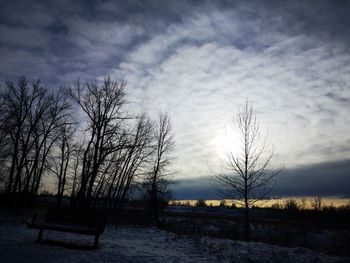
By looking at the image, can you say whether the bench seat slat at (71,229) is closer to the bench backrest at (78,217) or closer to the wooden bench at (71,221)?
the wooden bench at (71,221)

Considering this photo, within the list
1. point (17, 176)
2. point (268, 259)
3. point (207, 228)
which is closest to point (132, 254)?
point (268, 259)

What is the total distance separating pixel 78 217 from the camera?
981cm

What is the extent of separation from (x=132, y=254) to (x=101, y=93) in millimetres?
15948

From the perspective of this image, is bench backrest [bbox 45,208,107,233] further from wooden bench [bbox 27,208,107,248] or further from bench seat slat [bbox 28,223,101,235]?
bench seat slat [bbox 28,223,101,235]

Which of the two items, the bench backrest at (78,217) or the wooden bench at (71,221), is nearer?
the wooden bench at (71,221)

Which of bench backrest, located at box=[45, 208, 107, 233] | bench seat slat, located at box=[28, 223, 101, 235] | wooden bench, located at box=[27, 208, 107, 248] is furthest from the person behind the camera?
bench backrest, located at box=[45, 208, 107, 233]

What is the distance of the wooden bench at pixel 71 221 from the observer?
355 inches

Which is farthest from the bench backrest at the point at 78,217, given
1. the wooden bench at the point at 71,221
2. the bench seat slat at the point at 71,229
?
the bench seat slat at the point at 71,229

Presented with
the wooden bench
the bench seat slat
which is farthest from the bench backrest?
the bench seat slat

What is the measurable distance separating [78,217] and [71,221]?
1.13 feet

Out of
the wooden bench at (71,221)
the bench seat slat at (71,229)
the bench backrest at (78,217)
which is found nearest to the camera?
the bench seat slat at (71,229)

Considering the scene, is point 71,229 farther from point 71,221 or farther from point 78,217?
point 71,221

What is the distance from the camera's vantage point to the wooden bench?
9.02m

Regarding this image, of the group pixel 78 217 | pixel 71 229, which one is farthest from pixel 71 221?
pixel 71 229
